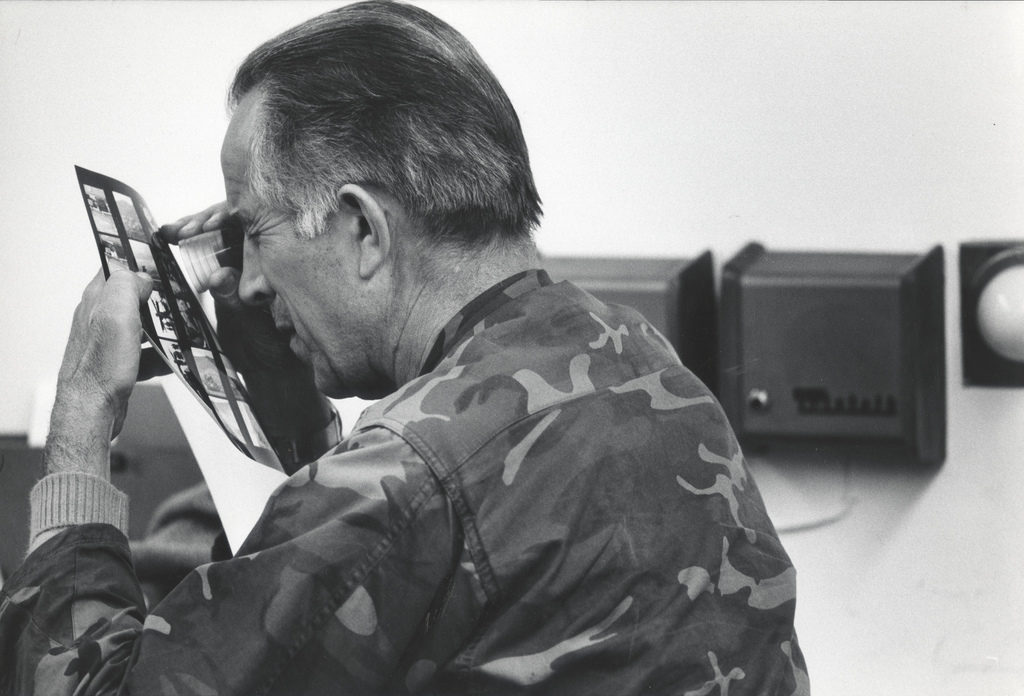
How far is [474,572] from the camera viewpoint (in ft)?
2.15

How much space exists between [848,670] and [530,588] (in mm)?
548

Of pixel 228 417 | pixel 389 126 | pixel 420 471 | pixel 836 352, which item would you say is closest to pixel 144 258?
pixel 228 417

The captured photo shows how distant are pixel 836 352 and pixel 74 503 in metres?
0.66

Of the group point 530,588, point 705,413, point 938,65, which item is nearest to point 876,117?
point 938,65

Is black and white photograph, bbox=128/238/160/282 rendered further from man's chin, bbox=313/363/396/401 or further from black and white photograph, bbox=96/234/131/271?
man's chin, bbox=313/363/396/401

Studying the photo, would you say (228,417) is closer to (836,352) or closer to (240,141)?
(240,141)

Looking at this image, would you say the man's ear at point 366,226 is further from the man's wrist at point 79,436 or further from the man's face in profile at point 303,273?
the man's wrist at point 79,436

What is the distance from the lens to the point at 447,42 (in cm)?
81

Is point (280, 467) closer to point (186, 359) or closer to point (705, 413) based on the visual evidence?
A: point (186, 359)

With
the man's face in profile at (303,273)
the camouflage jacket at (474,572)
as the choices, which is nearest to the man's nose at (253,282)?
the man's face in profile at (303,273)

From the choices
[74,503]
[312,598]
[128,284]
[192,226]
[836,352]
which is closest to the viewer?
[312,598]

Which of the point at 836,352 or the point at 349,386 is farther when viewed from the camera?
the point at 836,352

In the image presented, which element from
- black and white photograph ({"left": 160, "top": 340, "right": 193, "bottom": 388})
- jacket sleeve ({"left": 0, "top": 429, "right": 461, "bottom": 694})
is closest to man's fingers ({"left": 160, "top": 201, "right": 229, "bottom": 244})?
black and white photograph ({"left": 160, "top": 340, "right": 193, "bottom": 388})

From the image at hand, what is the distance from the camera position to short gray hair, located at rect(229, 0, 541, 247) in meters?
0.77
